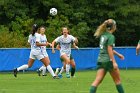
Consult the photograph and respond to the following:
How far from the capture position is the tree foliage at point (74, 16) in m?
43.3

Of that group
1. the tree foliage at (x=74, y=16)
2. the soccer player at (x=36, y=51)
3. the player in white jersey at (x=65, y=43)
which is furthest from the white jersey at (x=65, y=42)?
the tree foliage at (x=74, y=16)

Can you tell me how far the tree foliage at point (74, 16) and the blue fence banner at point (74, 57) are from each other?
798 cm

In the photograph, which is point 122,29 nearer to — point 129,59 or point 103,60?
point 129,59

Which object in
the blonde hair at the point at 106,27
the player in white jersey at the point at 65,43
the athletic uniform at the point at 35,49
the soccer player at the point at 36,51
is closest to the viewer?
the blonde hair at the point at 106,27

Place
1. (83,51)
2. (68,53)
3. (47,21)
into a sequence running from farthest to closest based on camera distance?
(47,21)
(83,51)
(68,53)

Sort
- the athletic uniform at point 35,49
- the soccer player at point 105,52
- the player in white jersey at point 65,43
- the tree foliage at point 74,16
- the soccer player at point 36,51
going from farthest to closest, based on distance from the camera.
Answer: the tree foliage at point 74,16
the player in white jersey at point 65,43
the athletic uniform at point 35,49
the soccer player at point 36,51
the soccer player at point 105,52

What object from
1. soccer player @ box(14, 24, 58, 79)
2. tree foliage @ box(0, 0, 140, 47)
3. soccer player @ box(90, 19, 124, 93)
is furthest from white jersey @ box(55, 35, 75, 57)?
tree foliage @ box(0, 0, 140, 47)

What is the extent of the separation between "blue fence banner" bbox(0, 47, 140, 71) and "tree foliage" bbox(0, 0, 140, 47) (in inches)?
314

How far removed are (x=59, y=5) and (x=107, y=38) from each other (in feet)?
107

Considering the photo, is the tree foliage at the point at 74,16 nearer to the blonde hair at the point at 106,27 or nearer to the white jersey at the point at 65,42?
the white jersey at the point at 65,42

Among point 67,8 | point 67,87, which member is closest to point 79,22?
point 67,8

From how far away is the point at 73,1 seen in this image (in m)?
46.6

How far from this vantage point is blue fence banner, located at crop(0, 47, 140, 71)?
31.0 metres

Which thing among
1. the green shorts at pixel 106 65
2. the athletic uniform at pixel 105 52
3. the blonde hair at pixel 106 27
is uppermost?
the blonde hair at pixel 106 27
